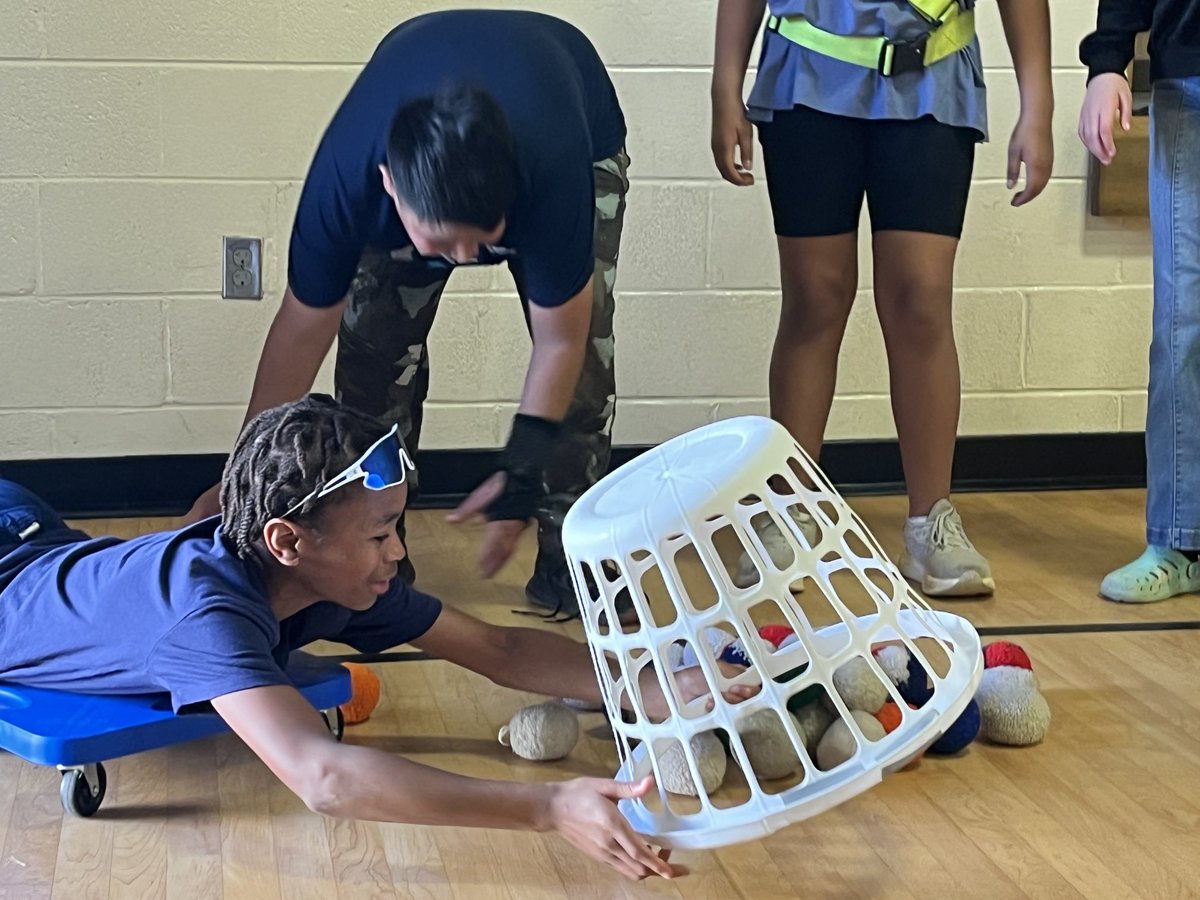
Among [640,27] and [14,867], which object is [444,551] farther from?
[14,867]

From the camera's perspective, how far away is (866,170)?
7.67 ft

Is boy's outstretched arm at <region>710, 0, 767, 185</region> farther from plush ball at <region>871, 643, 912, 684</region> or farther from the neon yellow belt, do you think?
plush ball at <region>871, 643, 912, 684</region>

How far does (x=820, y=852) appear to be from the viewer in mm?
1500

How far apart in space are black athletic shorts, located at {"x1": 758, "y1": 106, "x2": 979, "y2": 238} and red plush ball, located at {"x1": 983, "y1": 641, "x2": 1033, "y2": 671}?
0.74 m

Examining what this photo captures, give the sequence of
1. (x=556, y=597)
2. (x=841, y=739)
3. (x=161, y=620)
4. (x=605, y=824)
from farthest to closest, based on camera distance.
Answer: (x=556, y=597)
(x=841, y=739)
(x=161, y=620)
(x=605, y=824)

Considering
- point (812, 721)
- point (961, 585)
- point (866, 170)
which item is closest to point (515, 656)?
point (812, 721)

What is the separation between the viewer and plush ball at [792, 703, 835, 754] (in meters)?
1.62

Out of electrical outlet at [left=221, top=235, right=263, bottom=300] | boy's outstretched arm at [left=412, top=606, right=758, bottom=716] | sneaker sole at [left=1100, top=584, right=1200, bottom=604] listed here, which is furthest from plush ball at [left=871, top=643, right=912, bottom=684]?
electrical outlet at [left=221, top=235, right=263, bottom=300]

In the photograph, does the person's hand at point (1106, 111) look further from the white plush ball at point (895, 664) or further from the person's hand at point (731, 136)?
the white plush ball at point (895, 664)

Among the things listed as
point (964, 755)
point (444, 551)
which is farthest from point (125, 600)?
point (444, 551)

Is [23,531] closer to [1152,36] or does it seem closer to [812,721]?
[812,721]

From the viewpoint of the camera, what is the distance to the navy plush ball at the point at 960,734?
1703 mm

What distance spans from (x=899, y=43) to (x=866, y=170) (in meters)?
0.20

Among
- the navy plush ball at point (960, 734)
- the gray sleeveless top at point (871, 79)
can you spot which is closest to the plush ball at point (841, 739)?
the navy plush ball at point (960, 734)
